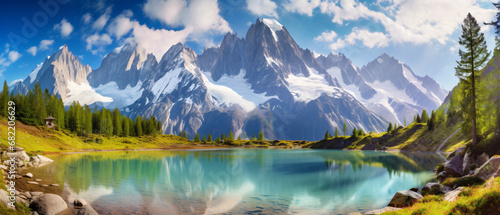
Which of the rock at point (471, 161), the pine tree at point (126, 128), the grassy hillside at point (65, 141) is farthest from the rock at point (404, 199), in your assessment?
the pine tree at point (126, 128)

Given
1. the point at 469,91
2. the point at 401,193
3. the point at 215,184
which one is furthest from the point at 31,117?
the point at 469,91

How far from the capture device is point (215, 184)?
134ft

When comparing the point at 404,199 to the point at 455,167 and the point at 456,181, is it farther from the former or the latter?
the point at 455,167

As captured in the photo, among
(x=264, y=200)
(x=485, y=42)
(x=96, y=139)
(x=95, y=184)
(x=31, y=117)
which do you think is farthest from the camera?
(x=96, y=139)

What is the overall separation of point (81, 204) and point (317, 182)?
32123 millimetres

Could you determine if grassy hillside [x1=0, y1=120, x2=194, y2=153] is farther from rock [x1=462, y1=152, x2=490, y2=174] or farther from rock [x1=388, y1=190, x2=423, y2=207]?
rock [x1=462, y1=152, x2=490, y2=174]

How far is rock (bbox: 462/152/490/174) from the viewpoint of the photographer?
36428mm

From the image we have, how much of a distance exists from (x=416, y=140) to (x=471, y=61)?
4969 inches

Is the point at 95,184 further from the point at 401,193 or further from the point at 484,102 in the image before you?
the point at 484,102

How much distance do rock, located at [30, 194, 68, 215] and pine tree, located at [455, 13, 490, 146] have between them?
55888mm

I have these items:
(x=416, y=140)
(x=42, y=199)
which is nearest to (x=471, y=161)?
(x=42, y=199)

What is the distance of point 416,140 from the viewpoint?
505ft

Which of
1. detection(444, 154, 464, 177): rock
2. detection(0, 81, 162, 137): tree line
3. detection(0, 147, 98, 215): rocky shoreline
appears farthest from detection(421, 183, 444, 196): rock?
detection(0, 81, 162, 137): tree line

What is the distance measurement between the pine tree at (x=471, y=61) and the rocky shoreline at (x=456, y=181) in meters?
7.85
